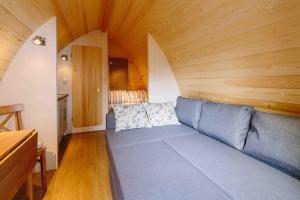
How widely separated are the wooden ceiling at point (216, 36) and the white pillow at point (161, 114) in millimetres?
619

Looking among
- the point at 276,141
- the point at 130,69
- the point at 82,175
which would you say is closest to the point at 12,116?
the point at 82,175

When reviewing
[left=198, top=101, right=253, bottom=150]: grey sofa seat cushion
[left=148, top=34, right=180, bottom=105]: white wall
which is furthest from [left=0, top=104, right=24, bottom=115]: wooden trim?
[left=198, top=101, right=253, bottom=150]: grey sofa seat cushion

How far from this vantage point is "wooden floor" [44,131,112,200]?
1.86 metres

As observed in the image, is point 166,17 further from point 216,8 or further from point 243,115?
point 243,115

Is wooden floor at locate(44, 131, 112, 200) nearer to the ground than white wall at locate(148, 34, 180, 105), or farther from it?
nearer to the ground

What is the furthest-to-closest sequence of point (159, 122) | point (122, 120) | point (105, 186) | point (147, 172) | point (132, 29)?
point (132, 29) → point (159, 122) → point (122, 120) → point (105, 186) → point (147, 172)

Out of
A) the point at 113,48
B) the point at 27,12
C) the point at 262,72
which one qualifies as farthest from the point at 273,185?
the point at 113,48

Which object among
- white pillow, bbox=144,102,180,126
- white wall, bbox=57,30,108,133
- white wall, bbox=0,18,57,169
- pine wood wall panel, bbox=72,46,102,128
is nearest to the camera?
white wall, bbox=0,18,57,169

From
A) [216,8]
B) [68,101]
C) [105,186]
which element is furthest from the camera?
[68,101]

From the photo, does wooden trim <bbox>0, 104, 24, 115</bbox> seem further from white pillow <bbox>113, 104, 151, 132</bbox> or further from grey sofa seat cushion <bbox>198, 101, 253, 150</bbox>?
grey sofa seat cushion <bbox>198, 101, 253, 150</bbox>

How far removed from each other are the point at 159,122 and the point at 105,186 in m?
1.16

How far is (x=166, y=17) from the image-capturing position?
2.32 meters

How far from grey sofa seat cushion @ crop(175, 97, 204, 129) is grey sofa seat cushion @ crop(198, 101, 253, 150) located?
0.57 feet

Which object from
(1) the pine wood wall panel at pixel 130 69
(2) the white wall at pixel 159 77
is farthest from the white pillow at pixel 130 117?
(1) the pine wood wall panel at pixel 130 69
